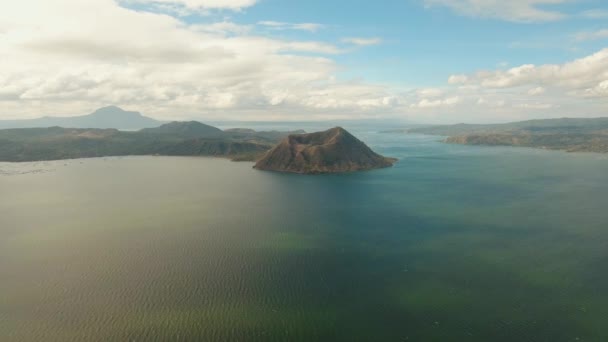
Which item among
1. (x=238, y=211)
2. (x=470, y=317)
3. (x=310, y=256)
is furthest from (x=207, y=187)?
(x=470, y=317)

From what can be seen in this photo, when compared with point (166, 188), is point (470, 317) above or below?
below

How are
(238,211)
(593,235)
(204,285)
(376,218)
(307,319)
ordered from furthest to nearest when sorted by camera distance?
1. (238,211)
2. (376,218)
3. (593,235)
4. (204,285)
5. (307,319)

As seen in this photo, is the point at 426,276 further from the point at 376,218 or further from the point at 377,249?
the point at 376,218

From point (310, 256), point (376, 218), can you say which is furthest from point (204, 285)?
point (376, 218)

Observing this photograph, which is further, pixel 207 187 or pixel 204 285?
pixel 207 187

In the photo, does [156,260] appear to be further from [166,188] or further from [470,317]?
[166,188]

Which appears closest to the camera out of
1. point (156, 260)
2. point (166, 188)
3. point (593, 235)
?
point (156, 260)
